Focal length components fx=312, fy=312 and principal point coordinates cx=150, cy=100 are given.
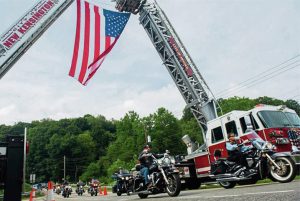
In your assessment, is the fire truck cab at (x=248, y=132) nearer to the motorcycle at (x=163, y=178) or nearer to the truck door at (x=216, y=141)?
the truck door at (x=216, y=141)

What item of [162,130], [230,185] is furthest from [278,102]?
[230,185]

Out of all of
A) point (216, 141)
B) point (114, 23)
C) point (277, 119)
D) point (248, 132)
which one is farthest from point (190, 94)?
point (248, 132)

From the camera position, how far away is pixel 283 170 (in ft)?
26.6

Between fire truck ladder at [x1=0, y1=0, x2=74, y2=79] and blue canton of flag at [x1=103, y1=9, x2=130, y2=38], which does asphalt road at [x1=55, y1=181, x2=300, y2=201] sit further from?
fire truck ladder at [x1=0, y1=0, x2=74, y2=79]

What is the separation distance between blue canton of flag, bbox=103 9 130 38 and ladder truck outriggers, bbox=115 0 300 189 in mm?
3163

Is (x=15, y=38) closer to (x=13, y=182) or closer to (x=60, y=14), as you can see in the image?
(x=60, y=14)

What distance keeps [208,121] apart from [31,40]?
1173cm

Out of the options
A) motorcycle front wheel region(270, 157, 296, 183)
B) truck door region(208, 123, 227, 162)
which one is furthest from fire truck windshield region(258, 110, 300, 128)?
motorcycle front wheel region(270, 157, 296, 183)

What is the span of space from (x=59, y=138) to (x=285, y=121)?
3043 inches

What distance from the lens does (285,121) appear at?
37.2ft

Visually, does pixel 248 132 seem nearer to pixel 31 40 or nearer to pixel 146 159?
pixel 146 159

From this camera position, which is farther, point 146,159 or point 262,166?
point 146,159

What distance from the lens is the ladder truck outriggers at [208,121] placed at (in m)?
9.15

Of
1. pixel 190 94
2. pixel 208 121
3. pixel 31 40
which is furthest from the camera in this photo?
pixel 190 94
